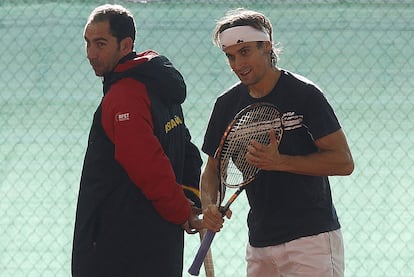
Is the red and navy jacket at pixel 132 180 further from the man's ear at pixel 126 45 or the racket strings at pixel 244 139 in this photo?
the racket strings at pixel 244 139

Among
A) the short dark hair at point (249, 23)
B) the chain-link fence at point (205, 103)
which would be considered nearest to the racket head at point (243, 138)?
the short dark hair at point (249, 23)

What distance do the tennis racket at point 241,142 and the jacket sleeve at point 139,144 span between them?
0.18 meters

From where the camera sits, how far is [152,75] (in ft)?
13.5

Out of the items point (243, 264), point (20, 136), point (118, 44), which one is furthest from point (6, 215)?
point (118, 44)

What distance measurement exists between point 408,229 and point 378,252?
258mm

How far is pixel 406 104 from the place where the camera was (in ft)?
25.8

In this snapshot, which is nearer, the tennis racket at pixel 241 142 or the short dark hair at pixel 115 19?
the tennis racket at pixel 241 142

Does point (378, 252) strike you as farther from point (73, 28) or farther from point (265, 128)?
point (73, 28)

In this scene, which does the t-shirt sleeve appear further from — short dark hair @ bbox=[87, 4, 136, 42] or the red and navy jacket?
short dark hair @ bbox=[87, 4, 136, 42]

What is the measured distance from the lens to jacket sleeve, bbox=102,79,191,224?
3.93m

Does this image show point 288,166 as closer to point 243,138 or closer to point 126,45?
point 243,138

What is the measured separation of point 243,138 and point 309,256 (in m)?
0.48

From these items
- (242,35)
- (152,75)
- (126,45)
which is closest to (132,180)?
(152,75)

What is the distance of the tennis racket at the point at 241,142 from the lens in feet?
12.8
